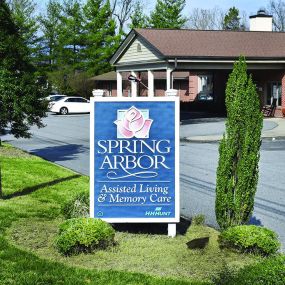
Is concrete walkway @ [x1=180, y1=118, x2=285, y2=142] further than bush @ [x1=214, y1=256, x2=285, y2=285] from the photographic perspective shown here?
Yes

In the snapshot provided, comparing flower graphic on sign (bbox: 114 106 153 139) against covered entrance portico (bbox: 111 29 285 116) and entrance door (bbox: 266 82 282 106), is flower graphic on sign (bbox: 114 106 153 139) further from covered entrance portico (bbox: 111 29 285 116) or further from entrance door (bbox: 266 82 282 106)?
entrance door (bbox: 266 82 282 106)

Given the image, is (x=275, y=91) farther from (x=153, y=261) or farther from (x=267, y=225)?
(x=153, y=261)

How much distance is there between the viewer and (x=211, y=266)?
640cm

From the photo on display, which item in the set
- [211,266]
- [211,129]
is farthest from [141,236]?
[211,129]

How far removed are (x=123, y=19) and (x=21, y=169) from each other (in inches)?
2384

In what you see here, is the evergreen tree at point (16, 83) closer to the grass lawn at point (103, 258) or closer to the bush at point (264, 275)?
the grass lawn at point (103, 258)

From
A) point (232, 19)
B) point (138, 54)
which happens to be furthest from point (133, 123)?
point (232, 19)

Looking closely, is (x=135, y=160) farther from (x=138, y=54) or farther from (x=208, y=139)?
(x=138, y=54)

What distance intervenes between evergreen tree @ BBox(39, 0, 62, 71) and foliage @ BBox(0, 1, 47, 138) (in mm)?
44748

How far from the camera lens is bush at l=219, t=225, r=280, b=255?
261 inches

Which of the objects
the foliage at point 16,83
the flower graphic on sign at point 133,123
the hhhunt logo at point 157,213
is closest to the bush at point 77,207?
the hhhunt logo at point 157,213

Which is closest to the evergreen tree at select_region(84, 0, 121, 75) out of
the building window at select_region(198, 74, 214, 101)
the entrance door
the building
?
the building window at select_region(198, 74, 214, 101)

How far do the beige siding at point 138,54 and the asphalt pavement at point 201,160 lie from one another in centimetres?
429

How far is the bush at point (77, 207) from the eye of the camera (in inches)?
323
